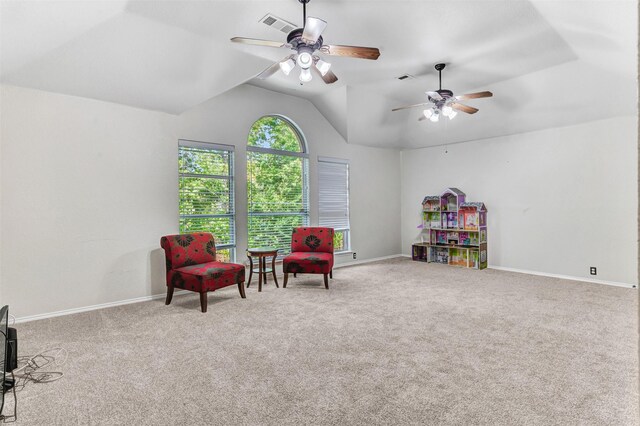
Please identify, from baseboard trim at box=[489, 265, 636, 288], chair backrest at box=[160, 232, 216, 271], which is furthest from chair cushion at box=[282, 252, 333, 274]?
baseboard trim at box=[489, 265, 636, 288]

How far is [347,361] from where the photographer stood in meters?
2.61

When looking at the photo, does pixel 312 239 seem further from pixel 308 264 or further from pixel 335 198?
pixel 335 198

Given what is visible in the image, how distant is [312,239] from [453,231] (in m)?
3.03

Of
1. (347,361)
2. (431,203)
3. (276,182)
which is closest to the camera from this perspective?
(347,361)

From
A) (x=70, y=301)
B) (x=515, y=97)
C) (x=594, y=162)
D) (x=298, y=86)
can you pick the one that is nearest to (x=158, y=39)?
(x=298, y=86)

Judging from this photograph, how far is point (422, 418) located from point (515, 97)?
5.06 meters

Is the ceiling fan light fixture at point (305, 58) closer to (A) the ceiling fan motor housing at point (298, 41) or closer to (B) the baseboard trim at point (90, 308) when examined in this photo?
(A) the ceiling fan motor housing at point (298, 41)

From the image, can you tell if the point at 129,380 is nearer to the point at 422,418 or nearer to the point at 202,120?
the point at 422,418

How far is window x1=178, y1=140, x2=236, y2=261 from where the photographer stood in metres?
4.83

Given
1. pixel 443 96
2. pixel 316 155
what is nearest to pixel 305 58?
pixel 443 96

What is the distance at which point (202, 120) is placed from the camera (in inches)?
193

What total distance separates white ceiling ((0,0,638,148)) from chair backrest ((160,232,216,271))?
1728mm

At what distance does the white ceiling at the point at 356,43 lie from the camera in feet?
9.78

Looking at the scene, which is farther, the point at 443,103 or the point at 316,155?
the point at 316,155
